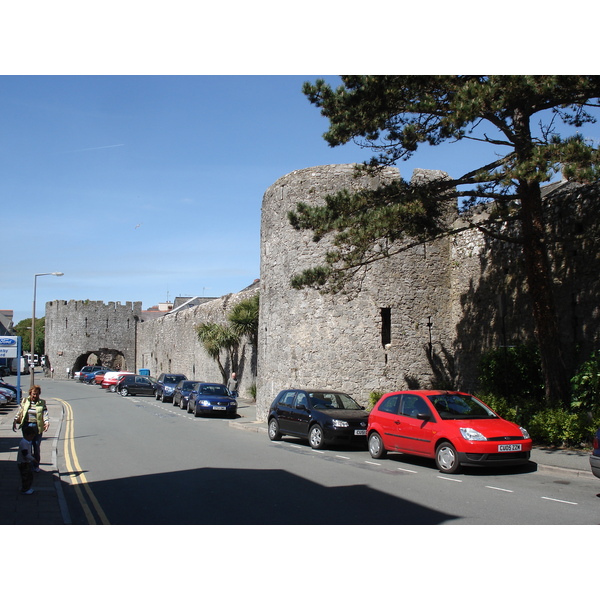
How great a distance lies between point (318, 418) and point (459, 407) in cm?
413

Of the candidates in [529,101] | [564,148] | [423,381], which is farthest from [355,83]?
[423,381]

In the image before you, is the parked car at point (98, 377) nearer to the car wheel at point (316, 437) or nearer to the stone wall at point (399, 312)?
the stone wall at point (399, 312)

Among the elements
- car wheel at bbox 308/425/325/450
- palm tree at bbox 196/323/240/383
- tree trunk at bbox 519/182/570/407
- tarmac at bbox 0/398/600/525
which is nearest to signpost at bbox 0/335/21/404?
tarmac at bbox 0/398/600/525

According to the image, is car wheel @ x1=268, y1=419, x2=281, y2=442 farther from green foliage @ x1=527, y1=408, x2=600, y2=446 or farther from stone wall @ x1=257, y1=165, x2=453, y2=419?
green foliage @ x1=527, y1=408, x2=600, y2=446

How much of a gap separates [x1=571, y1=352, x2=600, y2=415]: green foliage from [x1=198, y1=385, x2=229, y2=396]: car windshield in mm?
16977

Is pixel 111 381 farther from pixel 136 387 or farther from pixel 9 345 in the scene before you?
pixel 9 345

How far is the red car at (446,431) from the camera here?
1086 cm

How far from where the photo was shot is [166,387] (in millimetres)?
35844

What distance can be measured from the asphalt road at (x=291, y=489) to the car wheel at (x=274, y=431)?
1082 mm

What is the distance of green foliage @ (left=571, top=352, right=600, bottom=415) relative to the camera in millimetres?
13062

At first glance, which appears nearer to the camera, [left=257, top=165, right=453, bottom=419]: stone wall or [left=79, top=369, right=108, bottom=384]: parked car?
[left=257, top=165, right=453, bottom=419]: stone wall

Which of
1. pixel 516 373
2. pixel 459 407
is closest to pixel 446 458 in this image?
pixel 459 407

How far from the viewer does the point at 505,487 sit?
9805mm

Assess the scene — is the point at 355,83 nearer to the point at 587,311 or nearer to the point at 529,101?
the point at 529,101
